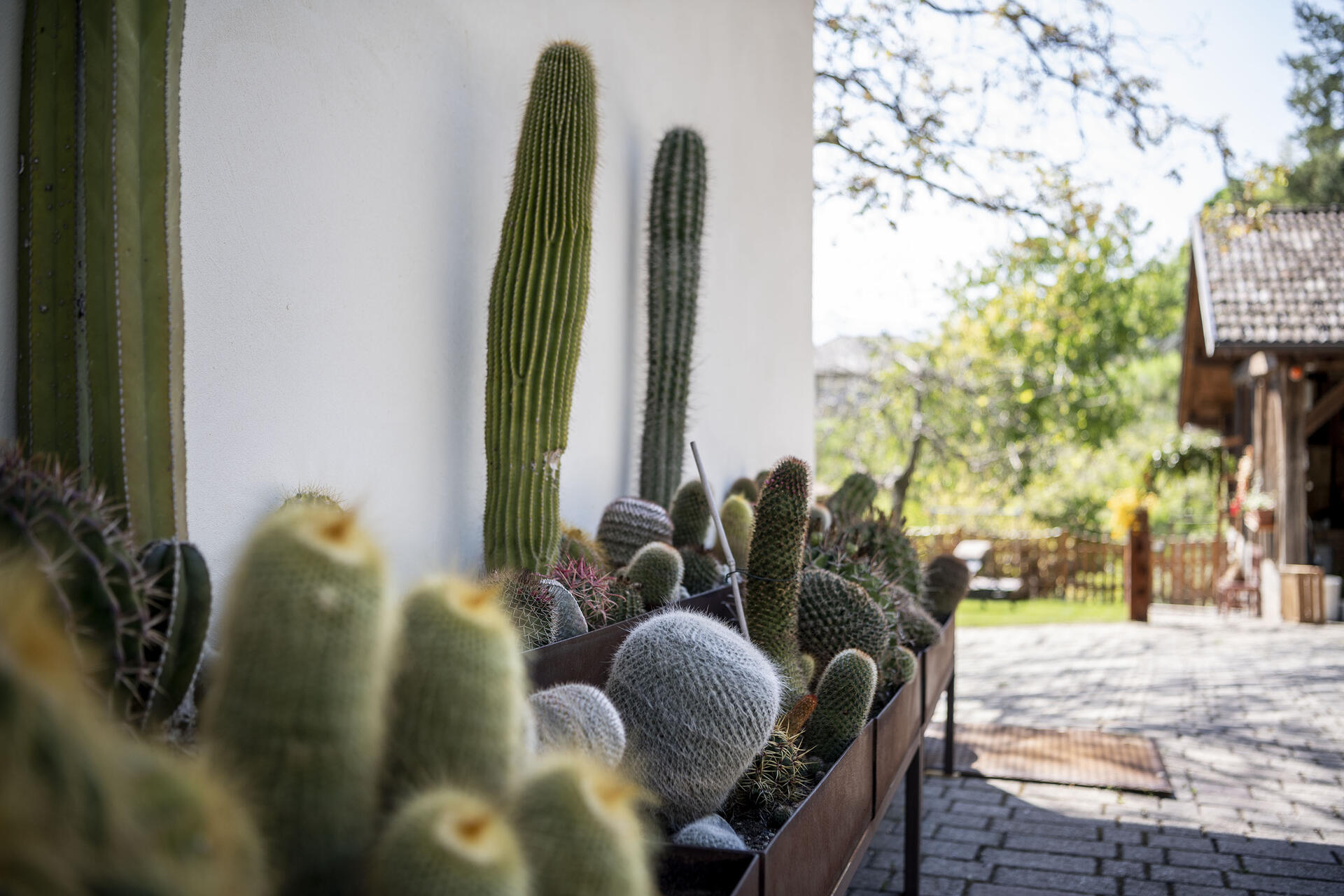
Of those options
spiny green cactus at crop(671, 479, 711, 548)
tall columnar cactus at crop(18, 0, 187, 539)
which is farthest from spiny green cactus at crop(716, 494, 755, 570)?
tall columnar cactus at crop(18, 0, 187, 539)

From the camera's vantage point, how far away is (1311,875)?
352cm

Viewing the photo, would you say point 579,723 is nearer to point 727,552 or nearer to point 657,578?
point 727,552

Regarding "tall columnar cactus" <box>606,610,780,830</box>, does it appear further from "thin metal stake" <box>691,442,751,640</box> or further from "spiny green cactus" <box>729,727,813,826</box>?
"thin metal stake" <box>691,442,751,640</box>

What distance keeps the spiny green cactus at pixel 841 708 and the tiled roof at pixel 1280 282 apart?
10086 mm

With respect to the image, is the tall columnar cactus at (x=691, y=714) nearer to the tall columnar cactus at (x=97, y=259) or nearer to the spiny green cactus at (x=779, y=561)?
the spiny green cactus at (x=779, y=561)

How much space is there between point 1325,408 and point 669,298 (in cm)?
1157

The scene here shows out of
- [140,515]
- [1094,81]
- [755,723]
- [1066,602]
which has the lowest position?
[1066,602]

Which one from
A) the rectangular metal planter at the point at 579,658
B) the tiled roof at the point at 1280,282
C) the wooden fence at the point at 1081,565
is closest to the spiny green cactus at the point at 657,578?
the rectangular metal planter at the point at 579,658

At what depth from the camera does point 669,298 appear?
3670mm

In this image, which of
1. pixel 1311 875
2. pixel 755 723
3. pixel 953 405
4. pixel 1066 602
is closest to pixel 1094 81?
pixel 1311 875

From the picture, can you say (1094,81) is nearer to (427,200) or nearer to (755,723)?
(427,200)

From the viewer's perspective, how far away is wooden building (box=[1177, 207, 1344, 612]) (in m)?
11.1

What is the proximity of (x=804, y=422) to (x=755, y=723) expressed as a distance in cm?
491

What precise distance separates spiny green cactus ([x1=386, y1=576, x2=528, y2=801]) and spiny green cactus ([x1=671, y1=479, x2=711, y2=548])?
2450 mm
